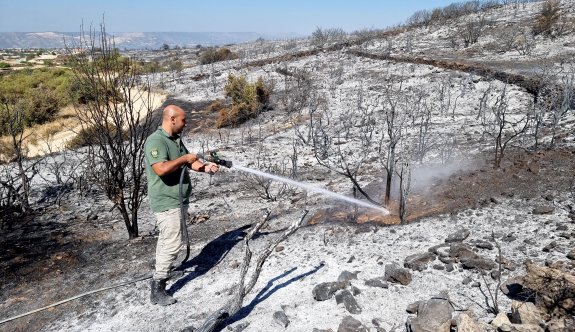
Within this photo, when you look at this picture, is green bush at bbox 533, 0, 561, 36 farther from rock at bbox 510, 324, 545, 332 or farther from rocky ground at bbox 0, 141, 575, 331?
rock at bbox 510, 324, 545, 332

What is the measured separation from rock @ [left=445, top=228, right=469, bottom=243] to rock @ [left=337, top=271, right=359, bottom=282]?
1.07m

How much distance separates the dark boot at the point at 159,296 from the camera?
12.3ft

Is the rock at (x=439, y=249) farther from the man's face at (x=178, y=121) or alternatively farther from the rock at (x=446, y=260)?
the man's face at (x=178, y=121)

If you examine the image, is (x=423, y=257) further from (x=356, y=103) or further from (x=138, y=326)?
(x=356, y=103)

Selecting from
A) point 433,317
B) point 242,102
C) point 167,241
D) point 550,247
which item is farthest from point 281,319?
point 242,102

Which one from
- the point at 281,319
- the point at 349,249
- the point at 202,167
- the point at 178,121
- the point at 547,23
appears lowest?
the point at 281,319

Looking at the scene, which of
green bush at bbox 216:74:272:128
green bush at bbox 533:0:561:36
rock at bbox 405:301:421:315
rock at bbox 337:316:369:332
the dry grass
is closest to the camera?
rock at bbox 337:316:369:332

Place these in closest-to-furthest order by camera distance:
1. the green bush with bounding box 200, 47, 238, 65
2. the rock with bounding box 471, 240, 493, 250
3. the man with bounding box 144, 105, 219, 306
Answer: the man with bounding box 144, 105, 219, 306, the rock with bounding box 471, 240, 493, 250, the green bush with bounding box 200, 47, 238, 65

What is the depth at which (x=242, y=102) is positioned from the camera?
1522 cm

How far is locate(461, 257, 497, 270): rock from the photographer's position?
11.7 ft

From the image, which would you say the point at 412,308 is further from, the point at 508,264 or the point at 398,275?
the point at 508,264

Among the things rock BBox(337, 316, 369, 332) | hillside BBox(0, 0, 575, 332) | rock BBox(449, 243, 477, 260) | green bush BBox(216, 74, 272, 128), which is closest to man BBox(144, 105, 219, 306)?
hillside BBox(0, 0, 575, 332)

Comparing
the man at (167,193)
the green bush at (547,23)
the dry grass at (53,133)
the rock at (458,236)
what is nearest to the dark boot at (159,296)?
the man at (167,193)

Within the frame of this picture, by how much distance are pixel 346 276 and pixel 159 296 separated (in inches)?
66.2
